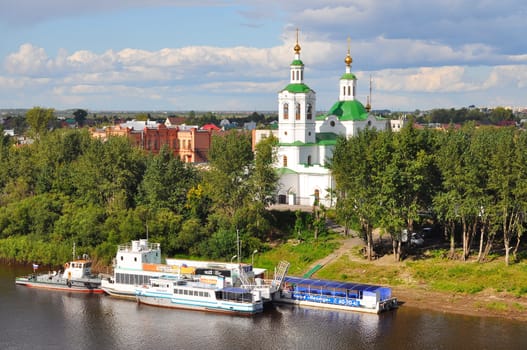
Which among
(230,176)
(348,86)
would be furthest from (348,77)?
(230,176)

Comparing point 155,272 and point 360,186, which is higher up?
point 360,186

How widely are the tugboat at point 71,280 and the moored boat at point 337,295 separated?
583 inches

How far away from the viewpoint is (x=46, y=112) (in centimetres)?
13100

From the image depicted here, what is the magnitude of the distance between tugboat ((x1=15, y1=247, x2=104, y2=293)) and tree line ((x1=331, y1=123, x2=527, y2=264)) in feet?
65.7

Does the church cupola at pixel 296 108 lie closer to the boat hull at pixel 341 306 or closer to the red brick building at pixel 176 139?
the boat hull at pixel 341 306

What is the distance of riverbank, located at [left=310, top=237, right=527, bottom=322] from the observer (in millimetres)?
48344

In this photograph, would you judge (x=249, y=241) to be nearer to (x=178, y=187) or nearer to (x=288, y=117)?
(x=178, y=187)

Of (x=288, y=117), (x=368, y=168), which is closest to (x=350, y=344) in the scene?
(x=368, y=168)

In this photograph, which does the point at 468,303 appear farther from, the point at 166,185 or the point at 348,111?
the point at 348,111

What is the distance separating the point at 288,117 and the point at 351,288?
33.0 metres

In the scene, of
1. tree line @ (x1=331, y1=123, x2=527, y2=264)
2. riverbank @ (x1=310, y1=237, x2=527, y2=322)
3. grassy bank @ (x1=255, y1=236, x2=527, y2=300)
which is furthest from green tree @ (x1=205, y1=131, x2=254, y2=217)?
riverbank @ (x1=310, y1=237, x2=527, y2=322)

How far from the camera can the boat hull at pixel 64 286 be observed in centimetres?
5628

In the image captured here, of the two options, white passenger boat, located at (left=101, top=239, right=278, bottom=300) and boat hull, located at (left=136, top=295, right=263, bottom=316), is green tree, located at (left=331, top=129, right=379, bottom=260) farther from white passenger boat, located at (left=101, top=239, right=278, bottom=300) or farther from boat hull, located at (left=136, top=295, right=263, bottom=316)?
boat hull, located at (left=136, top=295, right=263, bottom=316)

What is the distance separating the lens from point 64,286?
56781mm
